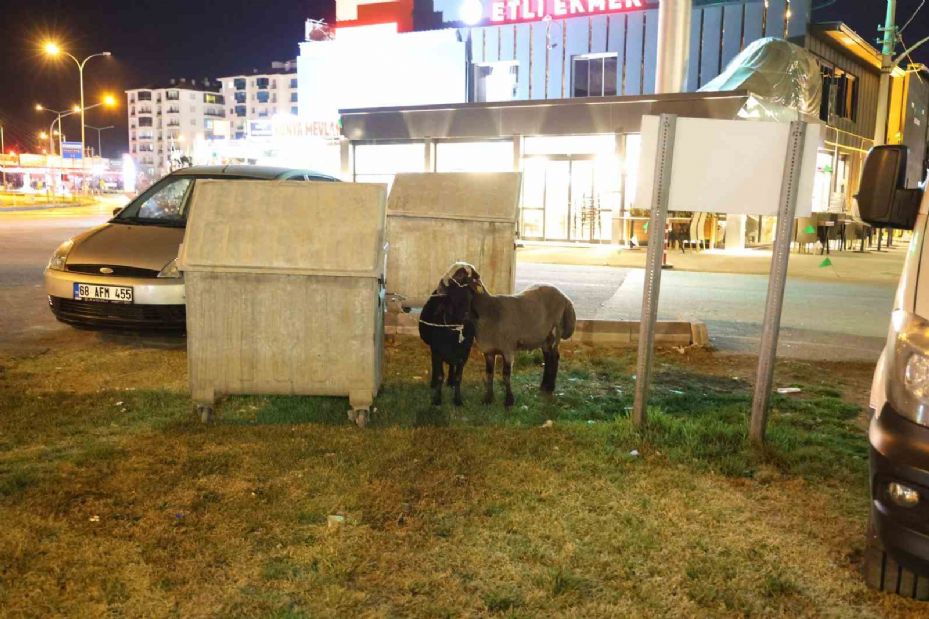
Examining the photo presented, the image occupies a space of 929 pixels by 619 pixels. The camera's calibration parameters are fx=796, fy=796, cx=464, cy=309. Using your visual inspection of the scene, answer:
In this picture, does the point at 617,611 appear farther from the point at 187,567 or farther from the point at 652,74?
the point at 652,74

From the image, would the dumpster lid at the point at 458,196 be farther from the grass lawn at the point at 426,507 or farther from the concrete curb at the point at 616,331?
the grass lawn at the point at 426,507

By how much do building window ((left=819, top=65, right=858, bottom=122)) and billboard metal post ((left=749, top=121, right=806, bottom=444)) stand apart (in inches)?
→ 930

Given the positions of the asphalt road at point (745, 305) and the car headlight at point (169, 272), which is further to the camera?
the asphalt road at point (745, 305)

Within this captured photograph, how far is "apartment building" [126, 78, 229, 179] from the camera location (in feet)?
544

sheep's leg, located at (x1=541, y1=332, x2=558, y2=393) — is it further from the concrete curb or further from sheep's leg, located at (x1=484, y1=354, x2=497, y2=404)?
the concrete curb

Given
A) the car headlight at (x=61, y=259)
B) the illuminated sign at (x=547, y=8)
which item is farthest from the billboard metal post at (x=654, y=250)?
the illuminated sign at (x=547, y=8)

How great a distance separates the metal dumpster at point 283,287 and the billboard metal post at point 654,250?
71.6 inches

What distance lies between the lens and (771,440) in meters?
5.29

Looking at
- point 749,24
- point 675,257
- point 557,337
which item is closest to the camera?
point 557,337

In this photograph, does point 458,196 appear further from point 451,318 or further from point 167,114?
point 167,114

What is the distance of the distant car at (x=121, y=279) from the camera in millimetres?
7629

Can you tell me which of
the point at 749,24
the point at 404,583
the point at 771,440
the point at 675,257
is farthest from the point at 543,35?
the point at 404,583

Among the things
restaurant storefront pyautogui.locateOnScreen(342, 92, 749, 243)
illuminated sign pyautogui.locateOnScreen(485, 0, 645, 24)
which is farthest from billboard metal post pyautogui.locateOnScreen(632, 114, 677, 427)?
illuminated sign pyautogui.locateOnScreen(485, 0, 645, 24)

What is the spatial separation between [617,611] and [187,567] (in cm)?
186
